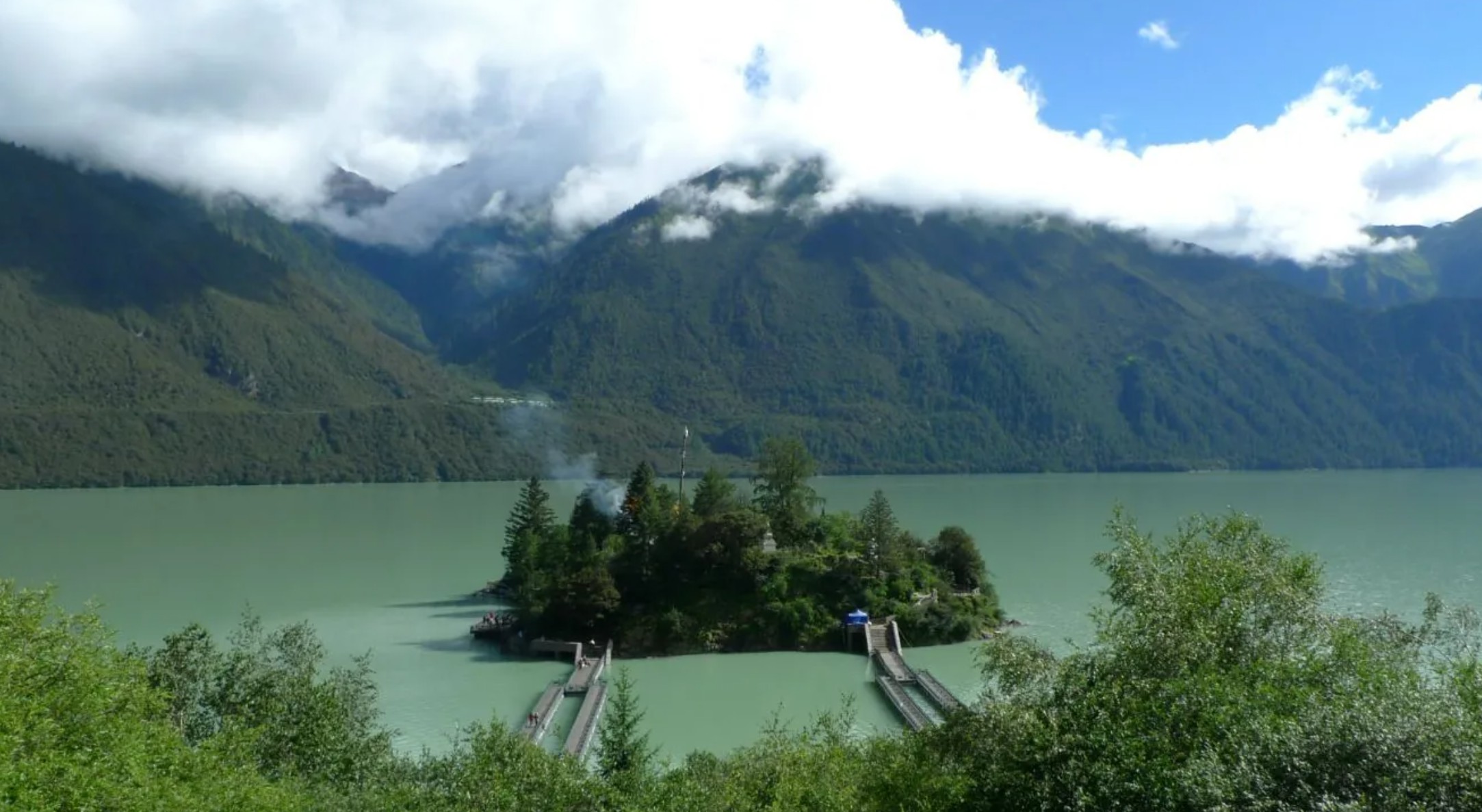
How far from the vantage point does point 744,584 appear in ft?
184

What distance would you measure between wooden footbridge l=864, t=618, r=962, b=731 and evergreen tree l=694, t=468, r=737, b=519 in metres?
14.7

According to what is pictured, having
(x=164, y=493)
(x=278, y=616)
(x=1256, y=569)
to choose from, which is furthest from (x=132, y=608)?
(x=164, y=493)

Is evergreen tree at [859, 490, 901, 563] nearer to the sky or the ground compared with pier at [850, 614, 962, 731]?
nearer to the sky

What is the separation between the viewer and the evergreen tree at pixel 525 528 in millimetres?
67438

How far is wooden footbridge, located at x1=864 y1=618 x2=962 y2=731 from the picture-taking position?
4138cm

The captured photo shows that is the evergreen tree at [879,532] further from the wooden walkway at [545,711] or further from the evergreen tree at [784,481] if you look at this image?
the wooden walkway at [545,711]

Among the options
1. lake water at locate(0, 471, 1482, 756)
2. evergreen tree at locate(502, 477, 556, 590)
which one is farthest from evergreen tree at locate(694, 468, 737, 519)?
lake water at locate(0, 471, 1482, 756)

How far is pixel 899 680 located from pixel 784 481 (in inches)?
897

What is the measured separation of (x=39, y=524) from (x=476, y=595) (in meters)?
75.8

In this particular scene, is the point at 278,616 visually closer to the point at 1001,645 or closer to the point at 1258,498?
the point at 1001,645

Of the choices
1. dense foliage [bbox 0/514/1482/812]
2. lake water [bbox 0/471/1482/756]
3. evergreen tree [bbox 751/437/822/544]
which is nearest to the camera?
dense foliage [bbox 0/514/1482/812]

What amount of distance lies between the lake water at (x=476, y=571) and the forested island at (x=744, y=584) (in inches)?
75.1

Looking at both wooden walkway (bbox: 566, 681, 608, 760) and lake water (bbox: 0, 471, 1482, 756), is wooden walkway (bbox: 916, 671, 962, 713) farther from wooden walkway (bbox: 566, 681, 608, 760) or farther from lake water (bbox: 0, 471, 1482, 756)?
wooden walkway (bbox: 566, 681, 608, 760)

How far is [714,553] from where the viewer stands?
186 feet
